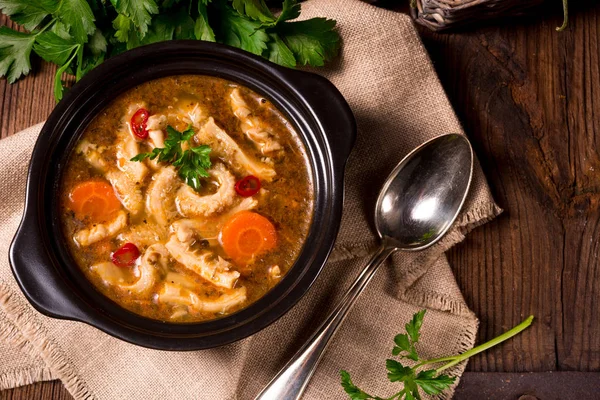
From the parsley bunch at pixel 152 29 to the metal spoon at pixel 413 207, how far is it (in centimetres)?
68

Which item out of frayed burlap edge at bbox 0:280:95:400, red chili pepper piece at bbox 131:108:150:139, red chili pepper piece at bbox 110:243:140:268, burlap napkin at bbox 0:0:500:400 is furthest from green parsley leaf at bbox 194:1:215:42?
frayed burlap edge at bbox 0:280:95:400

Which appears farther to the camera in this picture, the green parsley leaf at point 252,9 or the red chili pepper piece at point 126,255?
the green parsley leaf at point 252,9

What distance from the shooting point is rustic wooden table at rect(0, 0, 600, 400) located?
343 centimetres

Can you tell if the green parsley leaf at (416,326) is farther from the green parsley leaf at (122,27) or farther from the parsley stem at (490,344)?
the green parsley leaf at (122,27)

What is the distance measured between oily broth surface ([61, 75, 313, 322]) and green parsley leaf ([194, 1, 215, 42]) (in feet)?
0.69

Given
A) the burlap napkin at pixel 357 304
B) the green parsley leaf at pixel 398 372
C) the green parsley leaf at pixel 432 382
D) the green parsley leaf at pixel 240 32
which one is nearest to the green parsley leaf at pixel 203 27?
the green parsley leaf at pixel 240 32

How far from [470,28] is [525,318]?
1499 millimetres

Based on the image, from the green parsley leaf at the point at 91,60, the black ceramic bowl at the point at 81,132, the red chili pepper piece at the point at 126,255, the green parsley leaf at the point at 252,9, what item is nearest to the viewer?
the black ceramic bowl at the point at 81,132

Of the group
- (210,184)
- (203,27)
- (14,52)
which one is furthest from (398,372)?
(14,52)

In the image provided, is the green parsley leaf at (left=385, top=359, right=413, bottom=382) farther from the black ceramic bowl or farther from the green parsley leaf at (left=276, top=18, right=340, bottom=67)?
the green parsley leaf at (left=276, top=18, right=340, bottom=67)

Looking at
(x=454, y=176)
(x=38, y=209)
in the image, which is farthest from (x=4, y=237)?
(x=454, y=176)

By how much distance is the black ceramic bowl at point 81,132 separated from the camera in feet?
8.87

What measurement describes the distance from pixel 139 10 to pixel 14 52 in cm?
85

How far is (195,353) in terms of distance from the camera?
Answer: 3324 mm
